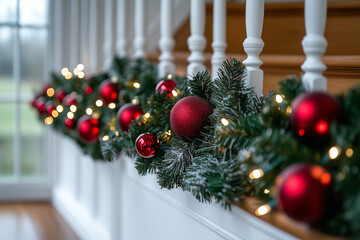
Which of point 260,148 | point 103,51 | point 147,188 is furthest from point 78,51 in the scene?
point 260,148

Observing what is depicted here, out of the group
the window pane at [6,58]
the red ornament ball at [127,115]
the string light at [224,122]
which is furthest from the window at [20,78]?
the string light at [224,122]

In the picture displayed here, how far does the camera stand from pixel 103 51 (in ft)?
7.58

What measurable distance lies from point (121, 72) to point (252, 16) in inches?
33.1

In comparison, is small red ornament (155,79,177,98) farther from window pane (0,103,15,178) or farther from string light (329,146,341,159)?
window pane (0,103,15,178)

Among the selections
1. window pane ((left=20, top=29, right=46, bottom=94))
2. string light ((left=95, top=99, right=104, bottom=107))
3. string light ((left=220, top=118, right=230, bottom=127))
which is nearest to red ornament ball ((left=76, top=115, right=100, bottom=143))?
string light ((left=95, top=99, right=104, bottom=107))

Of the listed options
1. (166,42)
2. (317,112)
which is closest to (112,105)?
(166,42)

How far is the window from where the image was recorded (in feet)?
8.97

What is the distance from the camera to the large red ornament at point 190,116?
93cm

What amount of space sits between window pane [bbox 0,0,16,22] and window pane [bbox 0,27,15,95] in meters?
0.06

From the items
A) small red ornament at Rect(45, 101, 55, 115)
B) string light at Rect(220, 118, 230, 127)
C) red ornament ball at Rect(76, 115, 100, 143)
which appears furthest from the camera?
small red ornament at Rect(45, 101, 55, 115)

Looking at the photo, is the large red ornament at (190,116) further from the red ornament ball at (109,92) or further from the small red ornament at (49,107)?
the small red ornament at (49,107)

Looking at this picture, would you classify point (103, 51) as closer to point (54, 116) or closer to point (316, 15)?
point (54, 116)

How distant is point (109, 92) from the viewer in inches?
59.0

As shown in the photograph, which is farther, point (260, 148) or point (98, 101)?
point (98, 101)
